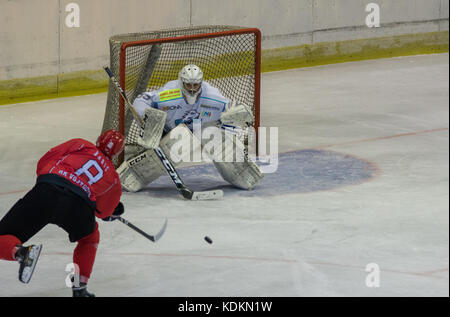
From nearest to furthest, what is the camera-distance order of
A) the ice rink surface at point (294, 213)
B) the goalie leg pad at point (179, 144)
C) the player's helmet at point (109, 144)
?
1. the player's helmet at point (109, 144)
2. the ice rink surface at point (294, 213)
3. the goalie leg pad at point (179, 144)

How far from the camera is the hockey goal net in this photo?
8.44 metres

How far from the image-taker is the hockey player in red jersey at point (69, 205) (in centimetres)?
524

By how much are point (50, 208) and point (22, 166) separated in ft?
11.8

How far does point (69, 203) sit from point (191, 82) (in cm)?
271

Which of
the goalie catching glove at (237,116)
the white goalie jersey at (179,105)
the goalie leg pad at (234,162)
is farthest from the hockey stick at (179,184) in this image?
the goalie catching glove at (237,116)

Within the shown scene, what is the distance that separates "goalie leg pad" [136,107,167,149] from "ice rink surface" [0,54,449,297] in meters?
0.43

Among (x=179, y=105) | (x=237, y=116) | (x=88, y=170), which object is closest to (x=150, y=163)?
(x=179, y=105)

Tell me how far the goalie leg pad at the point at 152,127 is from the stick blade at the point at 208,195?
485 mm

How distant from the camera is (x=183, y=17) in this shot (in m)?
12.1

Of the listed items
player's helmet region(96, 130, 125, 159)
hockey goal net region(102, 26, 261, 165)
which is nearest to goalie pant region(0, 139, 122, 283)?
player's helmet region(96, 130, 125, 159)

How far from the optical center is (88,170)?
5398 millimetres

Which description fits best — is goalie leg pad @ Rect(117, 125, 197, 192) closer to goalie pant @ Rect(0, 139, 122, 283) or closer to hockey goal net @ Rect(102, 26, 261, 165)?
hockey goal net @ Rect(102, 26, 261, 165)

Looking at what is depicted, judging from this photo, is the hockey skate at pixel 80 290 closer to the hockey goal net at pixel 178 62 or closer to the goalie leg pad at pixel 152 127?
the goalie leg pad at pixel 152 127

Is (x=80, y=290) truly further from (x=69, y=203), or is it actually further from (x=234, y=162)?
(x=234, y=162)
